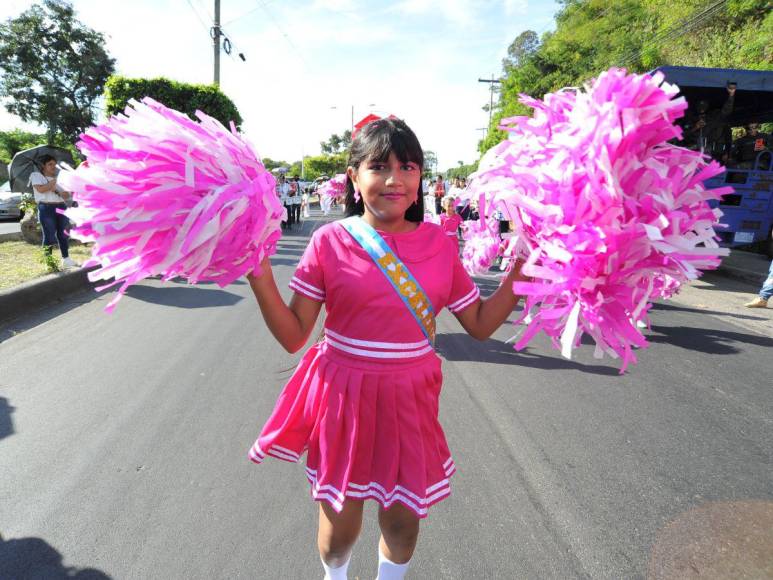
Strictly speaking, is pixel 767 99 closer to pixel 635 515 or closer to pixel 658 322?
pixel 658 322

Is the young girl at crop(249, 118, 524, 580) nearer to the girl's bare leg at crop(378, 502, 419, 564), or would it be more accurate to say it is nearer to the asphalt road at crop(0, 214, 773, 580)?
the girl's bare leg at crop(378, 502, 419, 564)

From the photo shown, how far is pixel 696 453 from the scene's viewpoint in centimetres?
286

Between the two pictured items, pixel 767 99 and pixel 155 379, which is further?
pixel 767 99

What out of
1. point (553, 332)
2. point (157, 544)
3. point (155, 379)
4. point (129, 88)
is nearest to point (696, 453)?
point (553, 332)

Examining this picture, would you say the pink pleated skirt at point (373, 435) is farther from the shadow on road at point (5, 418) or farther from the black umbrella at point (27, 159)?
the black umbrella at point (27, 159)

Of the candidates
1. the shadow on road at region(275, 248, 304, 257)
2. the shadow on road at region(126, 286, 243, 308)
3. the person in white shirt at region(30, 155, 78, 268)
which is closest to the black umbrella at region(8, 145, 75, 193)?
the person in white shirt at region(30, 155, 78, 268)

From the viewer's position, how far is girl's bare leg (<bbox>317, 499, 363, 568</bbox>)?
4.87 ft

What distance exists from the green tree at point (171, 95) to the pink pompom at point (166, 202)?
12.1 meters

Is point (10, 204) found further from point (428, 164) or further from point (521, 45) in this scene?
point (521, 45)

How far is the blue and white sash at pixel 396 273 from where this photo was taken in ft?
4.76

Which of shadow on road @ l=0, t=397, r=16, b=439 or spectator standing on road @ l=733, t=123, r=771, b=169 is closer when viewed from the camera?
shadow on road @ l=0, t=397, r=16, b=439

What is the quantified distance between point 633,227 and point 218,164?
100 centimetres

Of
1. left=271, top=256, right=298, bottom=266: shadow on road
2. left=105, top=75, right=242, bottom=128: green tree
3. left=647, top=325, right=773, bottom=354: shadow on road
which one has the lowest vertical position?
left=271, top=256, right=298, bottom=266: shadow on road

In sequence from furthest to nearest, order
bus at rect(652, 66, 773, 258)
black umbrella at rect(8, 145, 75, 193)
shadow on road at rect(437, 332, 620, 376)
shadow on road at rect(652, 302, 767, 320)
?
black umbrella at rect(8, 145, 75, 193), bus at rect(652, 66, 773, 258), shadow on road at rect(652, 302, 767, 320), shadow on road at rect(437, 332, 620, 376)
